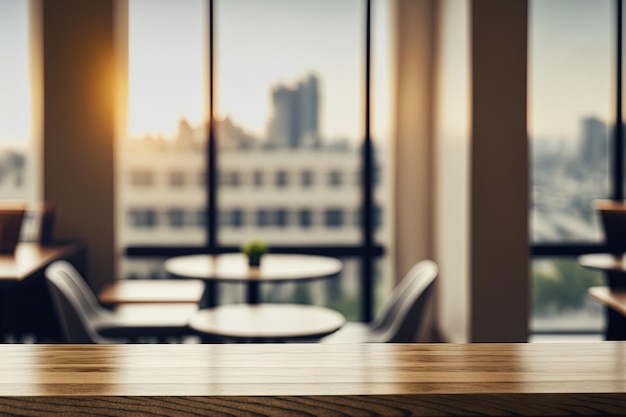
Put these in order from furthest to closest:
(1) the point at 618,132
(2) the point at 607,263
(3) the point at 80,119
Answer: (1) the point at 618,132 < (3) the point at 80,119 < (2) the point at 607,263

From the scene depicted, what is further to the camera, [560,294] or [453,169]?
[560,294]

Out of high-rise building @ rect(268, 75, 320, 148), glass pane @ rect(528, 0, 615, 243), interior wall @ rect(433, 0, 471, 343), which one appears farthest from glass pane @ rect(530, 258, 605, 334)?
high-rise building @ rect(268, 75, 320, 148)

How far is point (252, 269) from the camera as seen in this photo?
409 centimetres

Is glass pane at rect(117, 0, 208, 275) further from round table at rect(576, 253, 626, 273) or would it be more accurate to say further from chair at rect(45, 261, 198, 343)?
round table at rect(576, 253, 626, 273)

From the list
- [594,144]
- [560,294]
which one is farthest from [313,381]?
[594,144]

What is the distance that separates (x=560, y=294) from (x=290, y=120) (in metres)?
2.27

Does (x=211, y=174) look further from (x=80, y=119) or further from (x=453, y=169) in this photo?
(x=453, y=169)

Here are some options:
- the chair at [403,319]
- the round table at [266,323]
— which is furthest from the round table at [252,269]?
the chair at [403,319]

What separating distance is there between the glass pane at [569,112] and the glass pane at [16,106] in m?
3.47

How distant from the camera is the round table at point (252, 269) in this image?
151 inches

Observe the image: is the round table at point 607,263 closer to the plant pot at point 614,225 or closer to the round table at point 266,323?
the plant pot at point 614,225

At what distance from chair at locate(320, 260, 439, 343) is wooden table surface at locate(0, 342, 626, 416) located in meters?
2.13

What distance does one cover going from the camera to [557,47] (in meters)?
5.20

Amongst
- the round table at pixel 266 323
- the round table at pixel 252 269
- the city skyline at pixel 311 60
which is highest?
the city skyline at pixel 311 60
